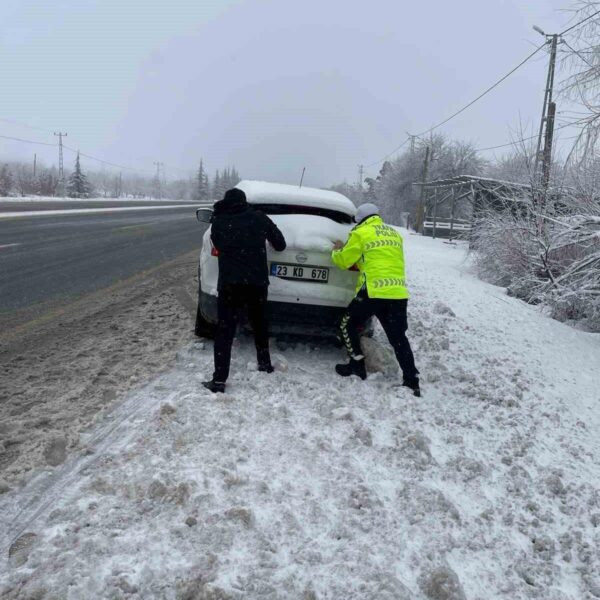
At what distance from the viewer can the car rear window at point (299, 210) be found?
472cm

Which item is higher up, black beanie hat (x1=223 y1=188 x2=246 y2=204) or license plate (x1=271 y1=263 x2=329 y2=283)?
black beanie hat (x1=223 y1=188 x2=246 y2=204)

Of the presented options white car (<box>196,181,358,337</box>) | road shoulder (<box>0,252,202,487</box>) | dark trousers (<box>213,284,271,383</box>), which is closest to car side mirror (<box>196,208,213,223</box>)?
white car (<box>196,181,358,337</box>)

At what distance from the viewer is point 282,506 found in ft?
8.57

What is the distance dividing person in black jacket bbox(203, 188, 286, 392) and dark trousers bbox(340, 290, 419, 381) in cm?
88

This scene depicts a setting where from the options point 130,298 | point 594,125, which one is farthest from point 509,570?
point 594,125

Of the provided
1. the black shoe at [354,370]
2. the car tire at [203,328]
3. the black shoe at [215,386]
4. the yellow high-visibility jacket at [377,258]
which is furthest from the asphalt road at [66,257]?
the yellow high-visibility jacket at [377,258]

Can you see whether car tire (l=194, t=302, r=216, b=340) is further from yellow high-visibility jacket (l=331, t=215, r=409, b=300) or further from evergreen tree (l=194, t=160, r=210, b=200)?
evergreen tree (l=194, t=160, r=210, b=200)

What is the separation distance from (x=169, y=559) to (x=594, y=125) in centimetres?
769

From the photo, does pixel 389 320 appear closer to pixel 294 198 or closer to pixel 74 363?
pixel 294 198

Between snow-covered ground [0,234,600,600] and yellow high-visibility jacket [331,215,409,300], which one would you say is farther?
yellow high-visibility jacket [331,215,409,300]

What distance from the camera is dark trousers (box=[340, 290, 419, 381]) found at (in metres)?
4.29

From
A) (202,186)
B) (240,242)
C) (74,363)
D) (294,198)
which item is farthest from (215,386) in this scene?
(202,186)

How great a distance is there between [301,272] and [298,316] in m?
0.42

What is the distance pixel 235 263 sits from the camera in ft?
13.0
